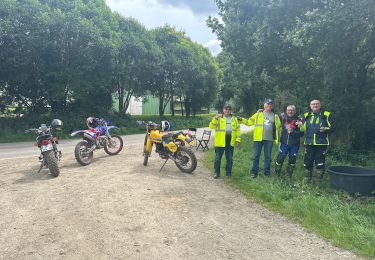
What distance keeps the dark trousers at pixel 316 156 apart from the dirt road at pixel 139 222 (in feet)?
6.29

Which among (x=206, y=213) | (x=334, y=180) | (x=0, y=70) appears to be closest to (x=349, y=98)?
(x=334, y=180)

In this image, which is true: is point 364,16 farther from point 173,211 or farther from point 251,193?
point 173,211

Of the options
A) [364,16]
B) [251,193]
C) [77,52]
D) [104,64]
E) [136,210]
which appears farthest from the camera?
[104,64]

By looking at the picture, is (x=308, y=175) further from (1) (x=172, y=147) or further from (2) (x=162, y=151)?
(2) (x=162, y=151)

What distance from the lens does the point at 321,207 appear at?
19.1 feet

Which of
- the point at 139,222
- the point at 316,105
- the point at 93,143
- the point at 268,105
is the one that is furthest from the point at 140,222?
the point at 93,143

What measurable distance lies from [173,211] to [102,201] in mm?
1394

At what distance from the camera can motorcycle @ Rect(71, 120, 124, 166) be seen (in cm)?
955

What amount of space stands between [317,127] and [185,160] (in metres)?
3.33

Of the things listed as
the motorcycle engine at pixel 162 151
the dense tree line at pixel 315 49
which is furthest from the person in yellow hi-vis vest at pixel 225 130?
the dense tree line at pixel 315 49

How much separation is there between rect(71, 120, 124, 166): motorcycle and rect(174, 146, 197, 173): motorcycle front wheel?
273cm

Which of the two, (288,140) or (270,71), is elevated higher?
(270,71)

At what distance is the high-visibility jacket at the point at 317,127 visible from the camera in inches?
288

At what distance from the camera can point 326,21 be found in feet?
25.5
